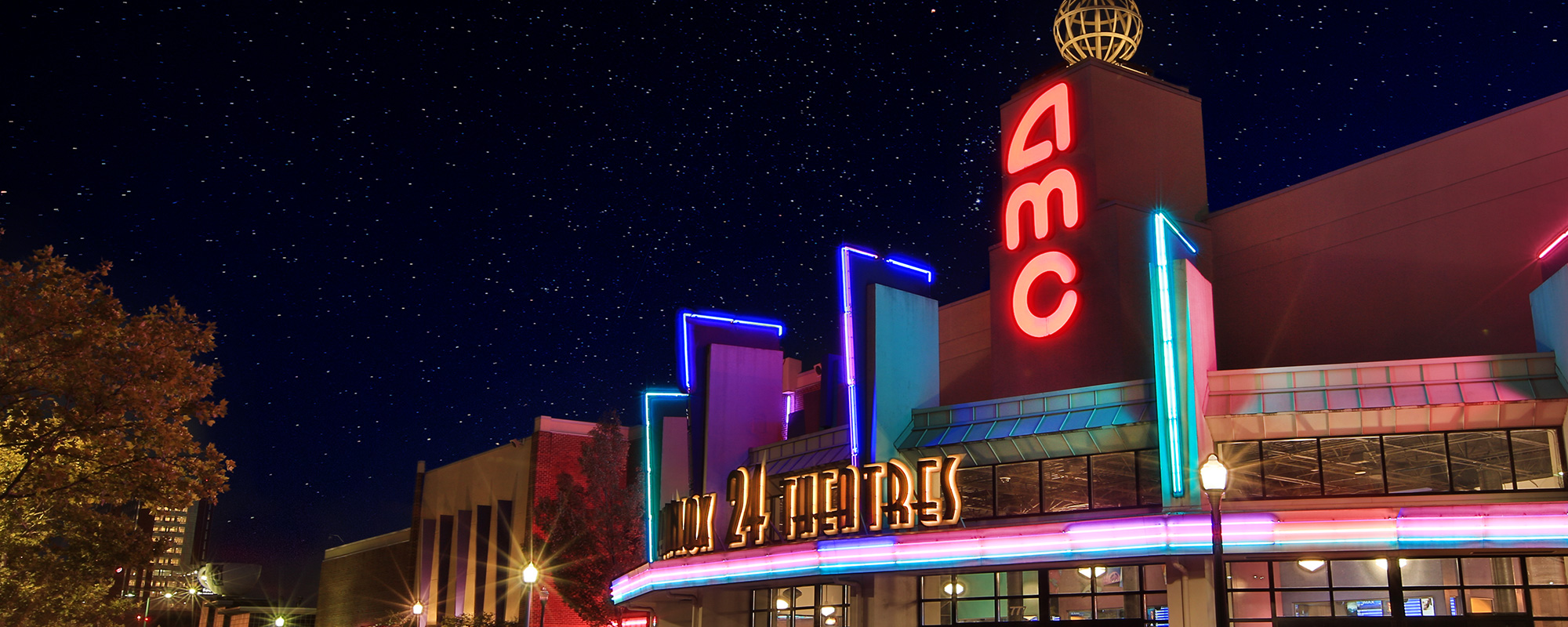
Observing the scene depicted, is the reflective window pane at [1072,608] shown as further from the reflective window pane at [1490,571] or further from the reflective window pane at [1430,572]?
the reflective window pane at [1490,571]

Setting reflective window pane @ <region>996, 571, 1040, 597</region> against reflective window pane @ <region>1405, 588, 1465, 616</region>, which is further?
reflective window pane @ <region>996, 571, 1040, 597</region>

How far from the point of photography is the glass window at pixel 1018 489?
26.9m

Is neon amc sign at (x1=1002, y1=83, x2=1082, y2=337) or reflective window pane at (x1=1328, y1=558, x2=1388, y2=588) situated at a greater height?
neon amc sign at (x1=1002, y1=83, x2=1082, y2=337)

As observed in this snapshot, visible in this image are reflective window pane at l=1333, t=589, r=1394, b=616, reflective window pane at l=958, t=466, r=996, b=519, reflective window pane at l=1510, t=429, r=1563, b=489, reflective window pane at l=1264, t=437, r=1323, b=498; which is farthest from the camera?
reflective window pane at l=958, t=466, r=996, b=519

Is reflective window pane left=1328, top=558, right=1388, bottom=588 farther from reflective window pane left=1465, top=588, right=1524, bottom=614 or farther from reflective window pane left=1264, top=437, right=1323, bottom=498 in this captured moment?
reflective window pane left=1264, top=437, right=1323, bottom=498

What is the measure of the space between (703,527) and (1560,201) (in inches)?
819

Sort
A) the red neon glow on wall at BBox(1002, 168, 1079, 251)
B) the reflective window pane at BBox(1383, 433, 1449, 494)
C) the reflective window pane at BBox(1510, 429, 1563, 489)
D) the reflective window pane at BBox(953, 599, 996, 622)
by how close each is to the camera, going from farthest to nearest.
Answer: the red neon glow on wall at BBox(1002, 168, 1079, 251) → the reflective window pane at BBox(953, 599, 996, 622) → the reflective window pane at BBox(1383, 433, 1449, 494) → the reflective window pane at BBox(1510, 429, 1563, 489)

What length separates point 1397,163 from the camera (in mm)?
27453

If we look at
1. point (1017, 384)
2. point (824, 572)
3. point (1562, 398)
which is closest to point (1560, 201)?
point (1562, 398)

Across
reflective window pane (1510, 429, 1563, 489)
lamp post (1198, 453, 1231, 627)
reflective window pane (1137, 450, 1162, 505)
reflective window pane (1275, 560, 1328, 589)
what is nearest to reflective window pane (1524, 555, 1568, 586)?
reflective window pane (1510, 429, 1563, 489)

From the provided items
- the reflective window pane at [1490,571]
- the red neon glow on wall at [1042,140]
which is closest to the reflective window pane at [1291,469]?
the reflective window pane at [1490,571]

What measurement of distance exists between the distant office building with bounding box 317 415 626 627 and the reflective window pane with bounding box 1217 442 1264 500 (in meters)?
29.1

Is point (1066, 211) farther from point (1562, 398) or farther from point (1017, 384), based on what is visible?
point (1562, 398)

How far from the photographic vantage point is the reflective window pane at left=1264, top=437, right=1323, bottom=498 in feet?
77.6
